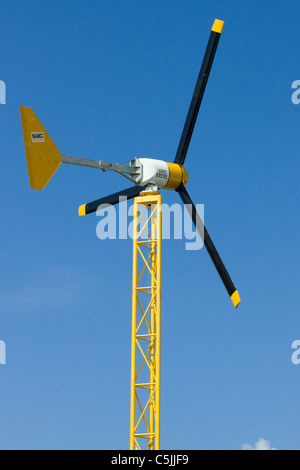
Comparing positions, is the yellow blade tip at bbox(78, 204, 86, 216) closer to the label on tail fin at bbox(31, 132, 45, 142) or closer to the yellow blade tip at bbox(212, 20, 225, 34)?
the label on tail fin at bbox(31, 132, 45, 142)

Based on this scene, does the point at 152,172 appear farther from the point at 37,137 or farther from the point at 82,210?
the point at 37,137

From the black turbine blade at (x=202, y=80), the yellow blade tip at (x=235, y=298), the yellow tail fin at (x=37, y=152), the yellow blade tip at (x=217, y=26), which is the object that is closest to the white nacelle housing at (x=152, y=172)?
the black turbine blade at (x=202, y=80)

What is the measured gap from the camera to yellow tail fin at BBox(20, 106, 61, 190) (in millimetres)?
38750

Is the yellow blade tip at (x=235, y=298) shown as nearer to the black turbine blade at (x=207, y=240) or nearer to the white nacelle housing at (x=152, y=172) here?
the black turbine blade at (x=207, y=240)

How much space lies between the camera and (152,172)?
4222 centimetres

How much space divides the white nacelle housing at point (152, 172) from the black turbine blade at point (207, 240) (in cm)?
129

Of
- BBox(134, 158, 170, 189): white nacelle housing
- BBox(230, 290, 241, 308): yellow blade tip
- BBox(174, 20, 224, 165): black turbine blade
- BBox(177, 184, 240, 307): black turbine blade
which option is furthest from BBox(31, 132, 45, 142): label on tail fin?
BBox(230, 290, 241, 308): yellow blade tip

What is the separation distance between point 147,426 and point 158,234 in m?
8.60

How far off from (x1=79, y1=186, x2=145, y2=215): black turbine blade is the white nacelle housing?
0.43 m

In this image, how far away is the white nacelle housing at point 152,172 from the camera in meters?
42.2

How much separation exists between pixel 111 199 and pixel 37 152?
18.7ft

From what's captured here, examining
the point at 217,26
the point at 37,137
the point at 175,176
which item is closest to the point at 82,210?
the point at 175,176
